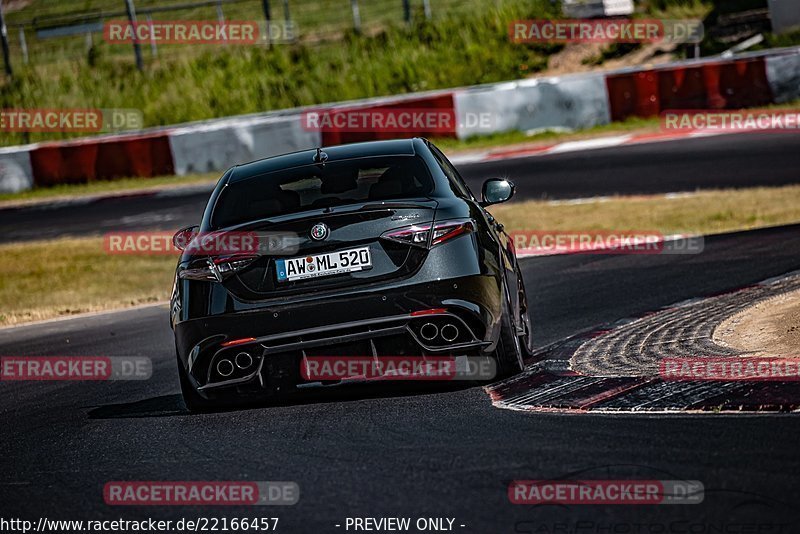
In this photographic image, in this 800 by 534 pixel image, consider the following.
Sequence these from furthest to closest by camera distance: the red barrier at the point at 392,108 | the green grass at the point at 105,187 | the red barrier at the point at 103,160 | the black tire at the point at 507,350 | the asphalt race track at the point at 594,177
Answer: the red barrier at the point at 103,160 < the green grass at the point at 105,187 < the red barrier at the point at 392,108 < the asphalt race track at the point at 594,177 < the black tire at the point at 507,350

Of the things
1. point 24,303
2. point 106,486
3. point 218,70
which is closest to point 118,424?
point 106,486

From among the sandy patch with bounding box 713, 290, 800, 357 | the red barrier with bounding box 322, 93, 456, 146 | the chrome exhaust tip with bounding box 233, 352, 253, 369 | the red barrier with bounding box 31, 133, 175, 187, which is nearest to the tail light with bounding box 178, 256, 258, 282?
the chrome exhaust tip with bounding box 233, 352, 253, 369

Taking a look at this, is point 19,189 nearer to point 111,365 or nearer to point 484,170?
point 484,170

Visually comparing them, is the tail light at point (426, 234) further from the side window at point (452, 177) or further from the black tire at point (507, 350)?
the side window at point (452, 177)

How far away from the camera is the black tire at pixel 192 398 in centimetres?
675

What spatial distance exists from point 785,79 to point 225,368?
16.9m

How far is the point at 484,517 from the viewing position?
4.33 m

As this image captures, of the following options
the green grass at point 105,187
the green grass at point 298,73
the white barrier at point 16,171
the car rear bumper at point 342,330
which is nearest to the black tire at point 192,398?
the car rear bumper at point 342,330

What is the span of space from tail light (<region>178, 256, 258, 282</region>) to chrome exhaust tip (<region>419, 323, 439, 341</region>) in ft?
2.86

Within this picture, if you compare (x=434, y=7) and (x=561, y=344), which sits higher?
(x=434, y=7)

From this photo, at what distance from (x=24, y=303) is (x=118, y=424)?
8799 mm

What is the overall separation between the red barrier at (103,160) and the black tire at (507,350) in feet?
63.2

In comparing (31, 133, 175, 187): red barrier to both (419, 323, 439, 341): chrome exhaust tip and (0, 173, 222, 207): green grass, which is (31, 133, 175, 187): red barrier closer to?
(0, 173, 222, 207): green grass

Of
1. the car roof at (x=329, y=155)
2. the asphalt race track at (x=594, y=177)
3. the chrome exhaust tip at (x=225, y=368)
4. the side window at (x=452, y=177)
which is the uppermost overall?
the car roof at (x=329, y=155)
